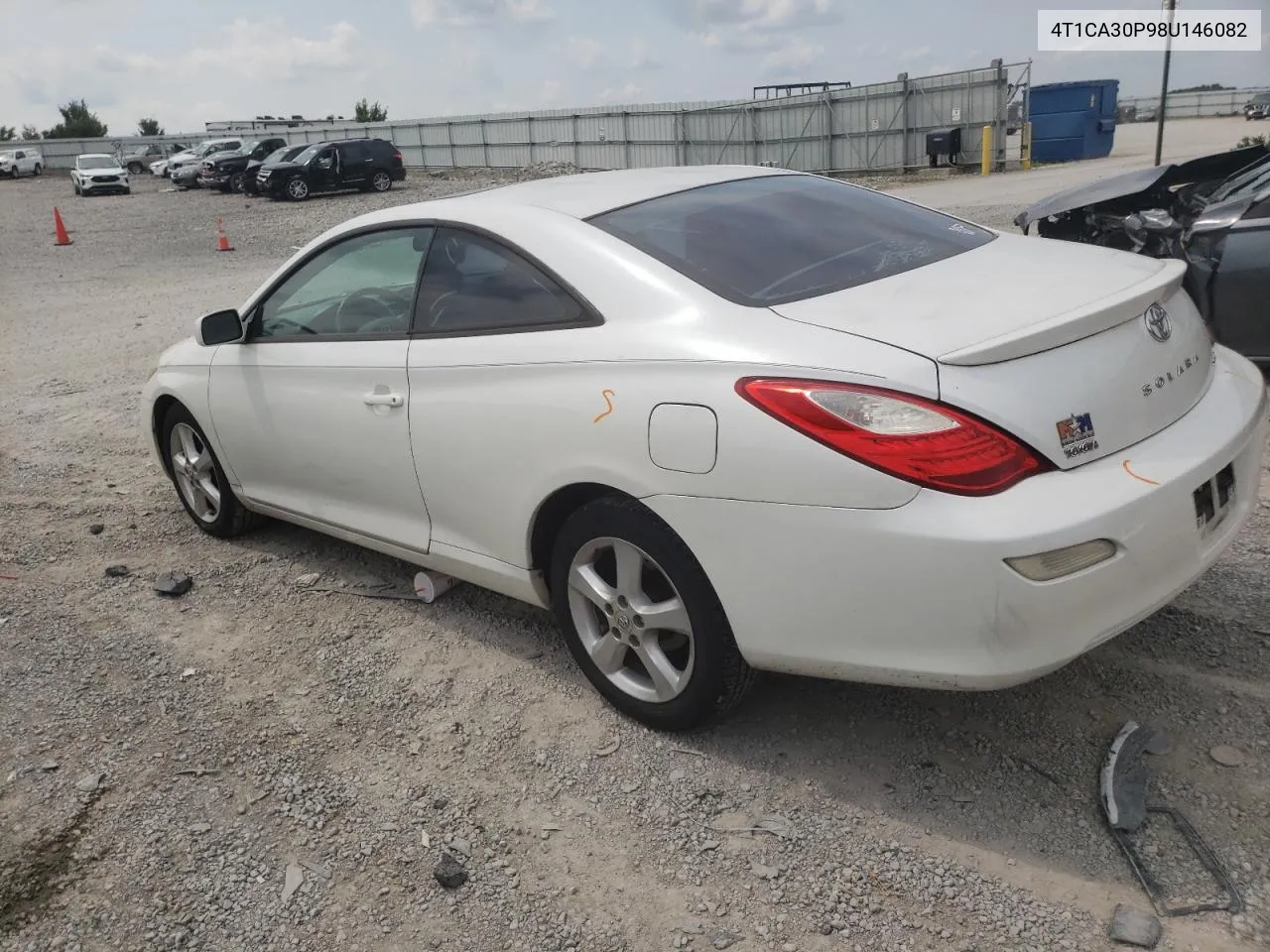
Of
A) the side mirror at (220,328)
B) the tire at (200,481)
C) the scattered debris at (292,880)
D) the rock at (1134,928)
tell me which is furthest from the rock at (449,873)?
the tire at (200,481)

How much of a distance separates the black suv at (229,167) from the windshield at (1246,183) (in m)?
32.6

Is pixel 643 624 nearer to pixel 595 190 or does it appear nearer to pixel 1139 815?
pixel 1139 815

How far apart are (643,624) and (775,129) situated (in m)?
31.0

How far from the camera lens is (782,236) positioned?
10.6 feet

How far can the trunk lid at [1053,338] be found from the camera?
94.3 inches

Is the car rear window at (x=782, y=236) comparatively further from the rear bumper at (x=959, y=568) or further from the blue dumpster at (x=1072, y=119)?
the blue dumpster at (x=1072, y=119)

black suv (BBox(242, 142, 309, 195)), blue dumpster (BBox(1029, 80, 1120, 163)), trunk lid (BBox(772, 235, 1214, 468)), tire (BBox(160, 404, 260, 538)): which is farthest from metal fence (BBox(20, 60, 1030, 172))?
trunk lid (BBox(772, 235, 1214, 468))

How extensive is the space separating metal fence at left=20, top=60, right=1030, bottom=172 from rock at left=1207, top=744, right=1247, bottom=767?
2432 centimetres

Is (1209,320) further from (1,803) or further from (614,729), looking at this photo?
(1,803)

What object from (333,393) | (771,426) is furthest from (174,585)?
(771,426)

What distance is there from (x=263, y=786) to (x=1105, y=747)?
2.36 meters

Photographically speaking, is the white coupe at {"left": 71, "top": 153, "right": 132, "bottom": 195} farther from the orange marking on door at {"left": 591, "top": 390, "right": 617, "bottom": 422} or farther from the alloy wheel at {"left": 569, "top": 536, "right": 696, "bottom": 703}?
the orange marking on door at {"left": 591, "top": 390, "right": 617, "bottom": 422}

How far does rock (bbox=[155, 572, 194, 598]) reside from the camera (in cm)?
446

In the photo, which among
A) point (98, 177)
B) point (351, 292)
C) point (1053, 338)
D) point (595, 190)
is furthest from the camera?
point (98, 177)
